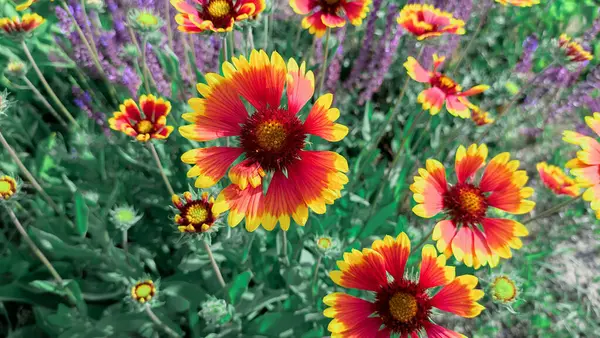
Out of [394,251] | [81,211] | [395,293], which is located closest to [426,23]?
[394,251]

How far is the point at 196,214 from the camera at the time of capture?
4.07 feet

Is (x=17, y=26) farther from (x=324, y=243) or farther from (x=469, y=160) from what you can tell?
(x=469, y=160)

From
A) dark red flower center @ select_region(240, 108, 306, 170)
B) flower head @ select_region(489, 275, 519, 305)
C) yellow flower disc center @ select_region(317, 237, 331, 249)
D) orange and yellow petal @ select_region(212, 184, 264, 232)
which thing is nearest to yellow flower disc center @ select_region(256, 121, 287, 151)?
dark red flower center @ select_region(240, 108, 306, 170)

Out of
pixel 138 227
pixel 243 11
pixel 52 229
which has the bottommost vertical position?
pixel 138 227

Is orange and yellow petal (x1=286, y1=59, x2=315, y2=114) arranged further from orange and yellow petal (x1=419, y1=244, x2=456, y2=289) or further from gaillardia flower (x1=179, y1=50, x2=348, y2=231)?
orange and yellow petal (x1=419, y1=244, x2=456, y2=289)

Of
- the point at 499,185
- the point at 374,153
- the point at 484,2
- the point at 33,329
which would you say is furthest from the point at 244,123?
the point at 484,2

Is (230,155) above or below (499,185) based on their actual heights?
above

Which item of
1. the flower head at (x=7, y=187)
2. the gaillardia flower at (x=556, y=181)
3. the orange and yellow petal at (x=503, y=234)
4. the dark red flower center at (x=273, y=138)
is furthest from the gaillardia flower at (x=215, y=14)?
the gaillardia flower at (x=556, y=181)

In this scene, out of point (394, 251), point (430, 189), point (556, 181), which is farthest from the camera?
point (556, 181)

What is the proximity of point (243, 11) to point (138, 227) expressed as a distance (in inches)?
47.8

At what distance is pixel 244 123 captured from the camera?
1251 millimetres

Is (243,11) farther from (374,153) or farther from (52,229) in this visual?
(52,229)

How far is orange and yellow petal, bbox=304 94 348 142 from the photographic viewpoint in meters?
1.14

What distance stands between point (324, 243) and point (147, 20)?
1027mm
